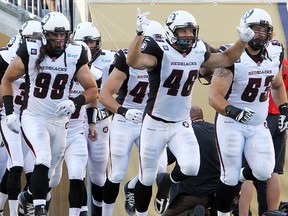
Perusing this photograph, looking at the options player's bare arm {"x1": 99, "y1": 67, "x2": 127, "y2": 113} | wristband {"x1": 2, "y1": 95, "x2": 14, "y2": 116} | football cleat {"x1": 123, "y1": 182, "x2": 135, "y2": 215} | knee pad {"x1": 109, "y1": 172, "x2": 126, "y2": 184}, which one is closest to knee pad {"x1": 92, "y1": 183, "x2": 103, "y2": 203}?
football cleat {"x1": 123, "y1": 182, "x2": 135, "y2": 215}

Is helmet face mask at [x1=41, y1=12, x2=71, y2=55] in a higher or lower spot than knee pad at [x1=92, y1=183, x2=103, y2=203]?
higher

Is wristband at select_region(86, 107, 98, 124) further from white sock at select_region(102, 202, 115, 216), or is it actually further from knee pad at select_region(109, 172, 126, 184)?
white sock at select_region(102, 202, 115, 216)

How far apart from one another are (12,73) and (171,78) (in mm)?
1333

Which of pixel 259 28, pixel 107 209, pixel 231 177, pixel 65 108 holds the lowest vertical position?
pixel 107 209

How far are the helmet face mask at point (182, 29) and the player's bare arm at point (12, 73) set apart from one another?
1266 millimetres

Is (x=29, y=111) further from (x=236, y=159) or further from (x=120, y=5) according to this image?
(x=120, y=5)

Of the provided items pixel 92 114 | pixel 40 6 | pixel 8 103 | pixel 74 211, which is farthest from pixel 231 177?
pixel 40 6

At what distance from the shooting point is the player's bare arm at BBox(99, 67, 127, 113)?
8656 millimetres

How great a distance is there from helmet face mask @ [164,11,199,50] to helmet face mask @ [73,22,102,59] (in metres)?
1.66

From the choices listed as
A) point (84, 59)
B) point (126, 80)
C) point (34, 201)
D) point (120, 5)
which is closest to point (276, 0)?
point (120, 5)

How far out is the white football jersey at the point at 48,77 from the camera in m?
8.14

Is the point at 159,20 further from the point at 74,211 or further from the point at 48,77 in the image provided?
the point at 74,211

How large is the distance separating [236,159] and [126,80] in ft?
4.81

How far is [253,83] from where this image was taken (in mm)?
8242
